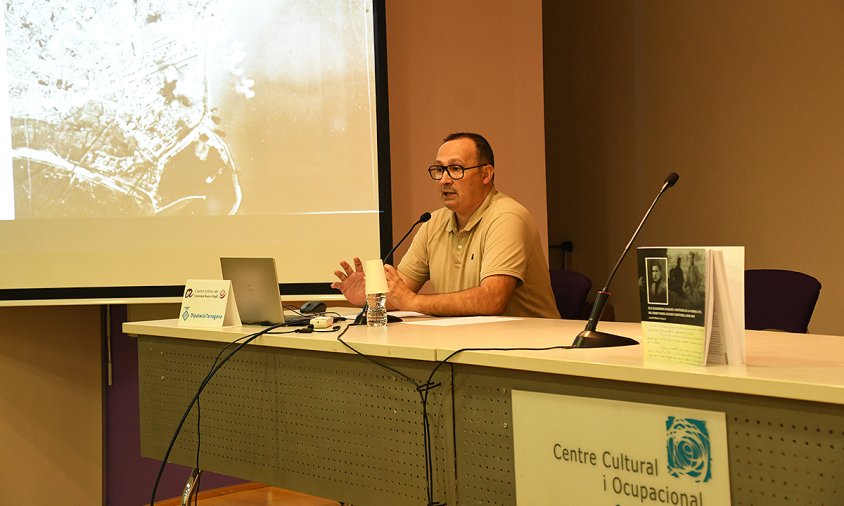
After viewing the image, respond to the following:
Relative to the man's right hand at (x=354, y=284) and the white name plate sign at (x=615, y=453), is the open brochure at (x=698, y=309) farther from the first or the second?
the man's right hand at (x=354, y=284)

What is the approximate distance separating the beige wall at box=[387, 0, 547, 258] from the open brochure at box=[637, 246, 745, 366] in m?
2.47

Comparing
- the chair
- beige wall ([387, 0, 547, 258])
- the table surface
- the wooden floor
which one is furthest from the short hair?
the wooden floor

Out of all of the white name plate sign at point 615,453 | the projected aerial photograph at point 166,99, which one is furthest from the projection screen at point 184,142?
the white name plate sign at point 615,453

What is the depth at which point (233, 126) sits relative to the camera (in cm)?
378

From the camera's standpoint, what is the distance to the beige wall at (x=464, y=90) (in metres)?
4.06

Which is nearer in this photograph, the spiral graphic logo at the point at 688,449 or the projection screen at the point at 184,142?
the spiral graphic logo at the point at 688,449

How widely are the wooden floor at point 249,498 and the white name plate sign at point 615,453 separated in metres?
2.23

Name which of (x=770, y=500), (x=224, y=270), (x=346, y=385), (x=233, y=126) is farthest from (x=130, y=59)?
(x=770, y=500)

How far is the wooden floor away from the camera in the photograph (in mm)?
3867

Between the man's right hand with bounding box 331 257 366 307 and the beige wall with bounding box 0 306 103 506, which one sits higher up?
the man's right hand with bounding box 331 257 366 307

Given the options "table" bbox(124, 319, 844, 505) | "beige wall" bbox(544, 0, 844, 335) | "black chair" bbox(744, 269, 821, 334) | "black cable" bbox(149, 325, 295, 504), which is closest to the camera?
"table" bbox(124, 319, 844, 505)

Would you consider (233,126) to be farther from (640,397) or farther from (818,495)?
(818,495)

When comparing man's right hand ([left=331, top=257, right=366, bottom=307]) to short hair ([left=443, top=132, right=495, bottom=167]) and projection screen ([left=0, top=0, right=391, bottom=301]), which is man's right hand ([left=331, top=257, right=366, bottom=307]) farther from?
projection screen ([left=0, top=0, right=391, bottom=301])

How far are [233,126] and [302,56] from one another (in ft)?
1.36
